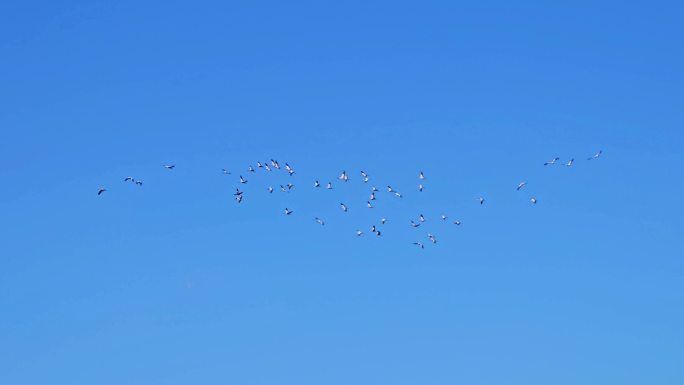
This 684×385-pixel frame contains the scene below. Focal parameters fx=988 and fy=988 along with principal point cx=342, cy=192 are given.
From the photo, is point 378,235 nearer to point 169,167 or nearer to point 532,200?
point 532,200

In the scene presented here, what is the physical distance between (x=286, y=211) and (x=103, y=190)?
2002 cm

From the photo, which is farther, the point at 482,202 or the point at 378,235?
the point at 378,235

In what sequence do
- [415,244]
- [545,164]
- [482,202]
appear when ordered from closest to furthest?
[545,164] < [482,202] < [415,244]

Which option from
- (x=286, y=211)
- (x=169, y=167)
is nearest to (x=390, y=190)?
(x=286, y=211)

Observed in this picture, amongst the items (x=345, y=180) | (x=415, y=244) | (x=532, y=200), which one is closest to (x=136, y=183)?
(x=345, y=180)

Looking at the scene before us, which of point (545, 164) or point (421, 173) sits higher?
point (421, 173)

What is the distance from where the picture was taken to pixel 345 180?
10362cm

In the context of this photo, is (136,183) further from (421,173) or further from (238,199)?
(421,173)

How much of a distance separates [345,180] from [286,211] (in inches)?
394

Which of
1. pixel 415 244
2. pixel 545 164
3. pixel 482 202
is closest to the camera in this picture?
pixel 545 164

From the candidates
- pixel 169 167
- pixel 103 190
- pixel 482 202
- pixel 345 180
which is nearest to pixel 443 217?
pixel 482 202

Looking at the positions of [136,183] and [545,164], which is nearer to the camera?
[545,164]

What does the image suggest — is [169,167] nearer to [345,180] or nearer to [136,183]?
[136,183]

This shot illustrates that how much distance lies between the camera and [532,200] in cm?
10331
